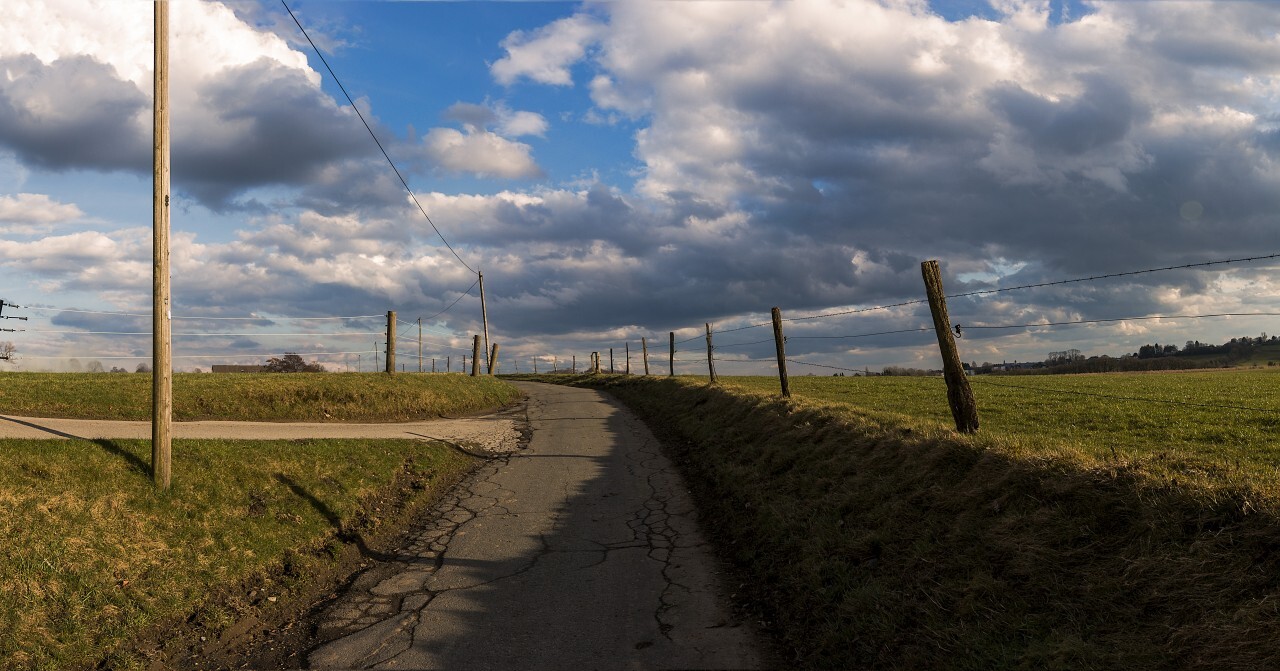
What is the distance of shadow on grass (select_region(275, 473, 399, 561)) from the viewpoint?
29.2 feet

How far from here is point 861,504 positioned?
8227 mm

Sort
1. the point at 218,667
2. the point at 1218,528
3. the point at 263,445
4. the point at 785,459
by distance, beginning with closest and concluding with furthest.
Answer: the point at 1218,528 → the point at 218,667 → the point at 785,459 → the point at 263,445

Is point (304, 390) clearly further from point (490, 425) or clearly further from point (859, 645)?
point (859, 645)

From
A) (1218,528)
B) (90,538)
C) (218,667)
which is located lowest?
(218,667)

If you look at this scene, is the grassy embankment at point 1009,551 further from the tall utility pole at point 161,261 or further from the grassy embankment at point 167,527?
the tall utility pole at point 161,261

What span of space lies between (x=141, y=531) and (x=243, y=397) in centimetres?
1239

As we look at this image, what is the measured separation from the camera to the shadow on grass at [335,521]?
8906 millimetres

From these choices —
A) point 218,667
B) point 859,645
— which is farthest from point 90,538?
point 859,645

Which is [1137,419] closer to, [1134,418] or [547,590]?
[1134,418]

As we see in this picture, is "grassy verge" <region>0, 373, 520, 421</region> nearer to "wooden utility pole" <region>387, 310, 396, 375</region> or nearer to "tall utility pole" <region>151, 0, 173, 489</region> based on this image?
"wooden utility pole" <region>387, 310, 396, 375</region>

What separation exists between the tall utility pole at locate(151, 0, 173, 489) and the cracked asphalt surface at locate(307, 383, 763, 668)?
3.78 meters

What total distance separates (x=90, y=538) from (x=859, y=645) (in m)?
8.05

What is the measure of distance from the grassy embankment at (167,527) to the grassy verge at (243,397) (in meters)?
6.44

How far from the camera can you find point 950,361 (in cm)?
980
